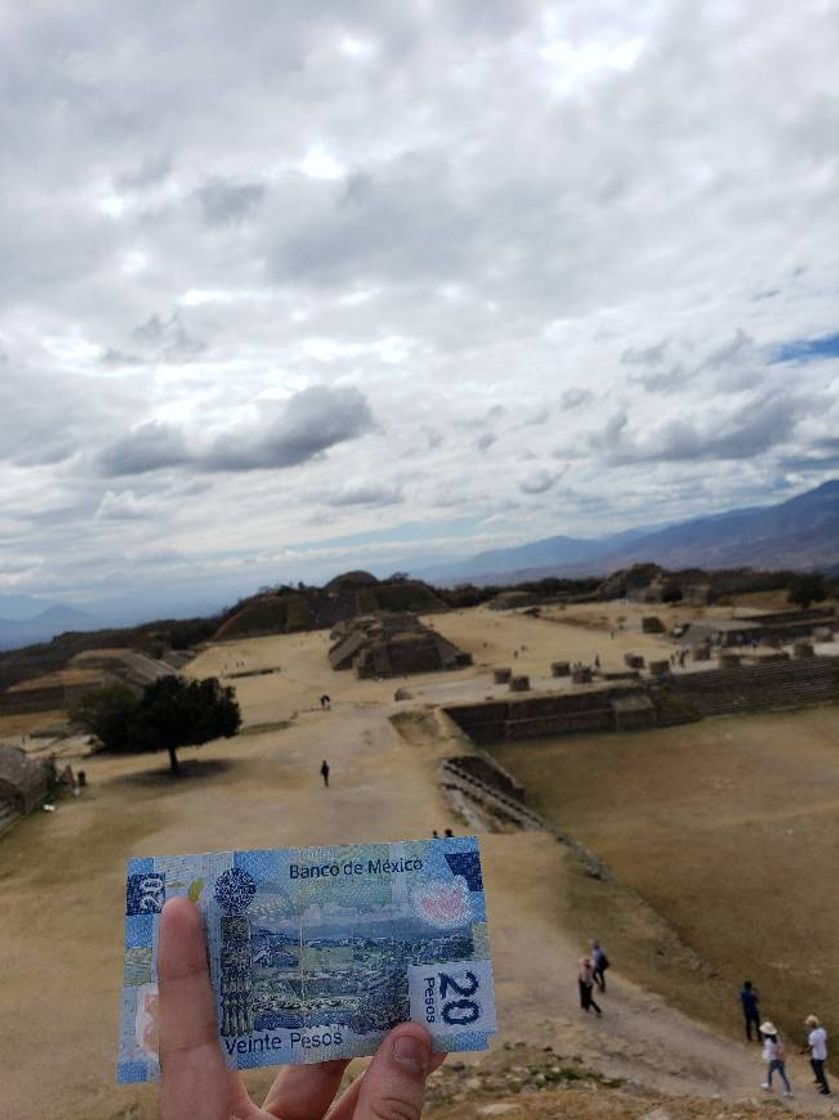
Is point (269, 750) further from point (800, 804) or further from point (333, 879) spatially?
point (333, 879)

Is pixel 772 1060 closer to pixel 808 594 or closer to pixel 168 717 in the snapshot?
pixel 168 717

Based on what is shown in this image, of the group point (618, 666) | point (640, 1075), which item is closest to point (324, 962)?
point (640, 1075)

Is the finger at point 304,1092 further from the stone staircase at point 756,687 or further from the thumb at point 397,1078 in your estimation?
the stone staircase at point 756,687

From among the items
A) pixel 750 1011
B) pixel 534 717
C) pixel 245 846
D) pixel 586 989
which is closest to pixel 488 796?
pixel 245 846

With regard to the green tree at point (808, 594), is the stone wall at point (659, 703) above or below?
below

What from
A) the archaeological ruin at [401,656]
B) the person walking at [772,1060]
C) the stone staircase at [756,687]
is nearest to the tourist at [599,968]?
the person walking at [772,1060]

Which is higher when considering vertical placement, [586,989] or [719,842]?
[586,989]
